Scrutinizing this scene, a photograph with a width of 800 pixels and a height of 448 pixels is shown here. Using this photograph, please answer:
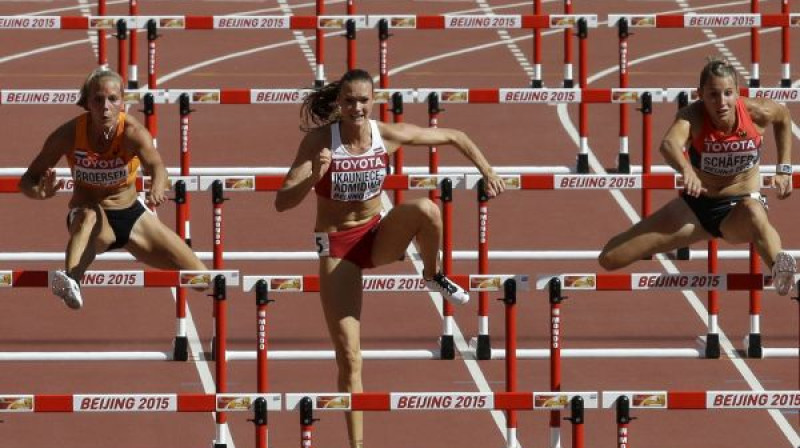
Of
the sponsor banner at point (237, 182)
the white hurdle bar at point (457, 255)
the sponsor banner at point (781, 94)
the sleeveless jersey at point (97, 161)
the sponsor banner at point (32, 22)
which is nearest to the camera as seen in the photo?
the sleeveless jersey at point (97, 161)

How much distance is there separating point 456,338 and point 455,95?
1.96 m

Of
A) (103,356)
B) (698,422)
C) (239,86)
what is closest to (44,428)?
(103,356)

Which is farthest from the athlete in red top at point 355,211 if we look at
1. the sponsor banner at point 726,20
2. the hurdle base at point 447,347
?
the sponsor banner at point 726,20

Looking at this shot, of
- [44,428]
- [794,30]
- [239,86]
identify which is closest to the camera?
[44,428]

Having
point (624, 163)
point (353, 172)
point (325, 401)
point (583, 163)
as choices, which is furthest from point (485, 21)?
point (325, 401)

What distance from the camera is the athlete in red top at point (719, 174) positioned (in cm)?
1566

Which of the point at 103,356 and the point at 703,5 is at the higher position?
the point at 703,5

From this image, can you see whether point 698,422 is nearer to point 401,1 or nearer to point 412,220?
point 412,220

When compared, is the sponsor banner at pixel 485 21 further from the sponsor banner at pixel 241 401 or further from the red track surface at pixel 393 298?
the sponsor banner at pixel 241 401

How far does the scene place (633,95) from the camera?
19734 mm

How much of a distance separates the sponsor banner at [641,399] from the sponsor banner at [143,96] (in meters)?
5.90

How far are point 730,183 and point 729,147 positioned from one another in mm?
229

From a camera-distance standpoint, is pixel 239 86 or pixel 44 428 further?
pixel 239 86

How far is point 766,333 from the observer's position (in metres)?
18.8
